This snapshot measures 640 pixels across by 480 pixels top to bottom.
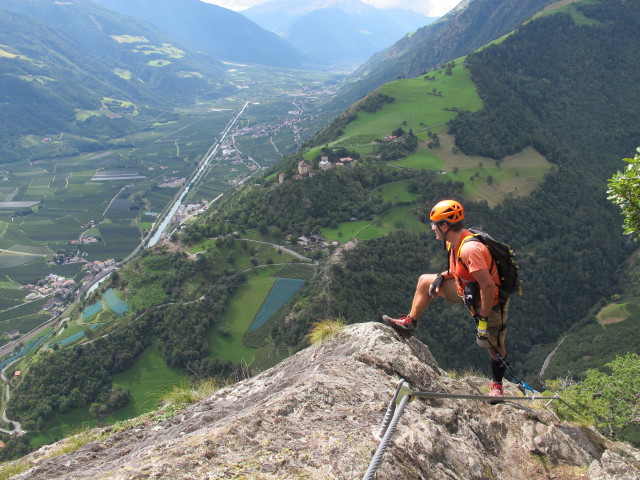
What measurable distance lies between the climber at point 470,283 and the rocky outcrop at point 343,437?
0.96m

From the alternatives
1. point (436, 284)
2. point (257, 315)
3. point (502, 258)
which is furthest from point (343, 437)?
point (257, 315)

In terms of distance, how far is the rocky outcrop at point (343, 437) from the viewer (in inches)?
161

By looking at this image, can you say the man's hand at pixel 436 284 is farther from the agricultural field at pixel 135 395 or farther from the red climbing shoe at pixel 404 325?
the agricultural field at pixel 135 395

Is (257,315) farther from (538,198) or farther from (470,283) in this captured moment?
(538,198)

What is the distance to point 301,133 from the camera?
7594 inches

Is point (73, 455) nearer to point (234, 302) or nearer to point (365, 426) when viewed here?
point (365, 426)

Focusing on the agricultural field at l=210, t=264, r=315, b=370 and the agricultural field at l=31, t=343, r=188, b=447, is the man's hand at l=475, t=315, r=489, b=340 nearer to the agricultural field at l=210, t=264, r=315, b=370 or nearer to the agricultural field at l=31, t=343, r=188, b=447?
the agricultural field at l=31, t=343, r=188, b=447

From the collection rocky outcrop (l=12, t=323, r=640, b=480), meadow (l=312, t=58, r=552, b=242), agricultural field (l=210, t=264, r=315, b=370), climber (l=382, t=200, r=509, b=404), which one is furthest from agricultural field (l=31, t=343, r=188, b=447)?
climber (l=382, t=200, r=509, b=404)

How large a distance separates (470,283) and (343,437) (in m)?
3.14

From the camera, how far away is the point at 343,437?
464cm

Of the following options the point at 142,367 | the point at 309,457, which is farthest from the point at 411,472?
the point at 142,367

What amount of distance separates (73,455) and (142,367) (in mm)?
48814

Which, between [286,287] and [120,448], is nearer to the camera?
[120,448]

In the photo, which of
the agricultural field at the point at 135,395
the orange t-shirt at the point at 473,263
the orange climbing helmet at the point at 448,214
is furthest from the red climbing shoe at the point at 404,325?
the agricultural field at the point at 135,395
